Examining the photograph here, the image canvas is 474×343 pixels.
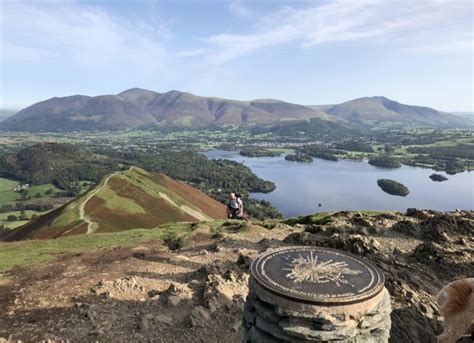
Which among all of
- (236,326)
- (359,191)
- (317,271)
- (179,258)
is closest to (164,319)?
(236,326)

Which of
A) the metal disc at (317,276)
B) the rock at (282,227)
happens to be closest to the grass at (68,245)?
the rock at (282,227)

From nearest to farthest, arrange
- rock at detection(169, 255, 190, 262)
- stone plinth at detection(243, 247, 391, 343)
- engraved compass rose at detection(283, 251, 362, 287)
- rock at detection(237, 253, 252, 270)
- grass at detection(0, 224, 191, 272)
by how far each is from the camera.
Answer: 1. stone plinth at detection(243, 247, 391, 343)
2. engraved compass rose at detection(283, 251, 362, 287)
3. rock at detection(237, 253, 252, 270)
4. rock at detection(169, 255, 190, 262)
5. grass at detection(0, 224, 191, 272)

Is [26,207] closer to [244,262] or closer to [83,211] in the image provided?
[83,211]

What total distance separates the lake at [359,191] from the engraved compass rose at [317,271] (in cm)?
10894

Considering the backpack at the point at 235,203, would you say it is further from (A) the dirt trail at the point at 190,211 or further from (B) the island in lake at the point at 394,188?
(B) the island in lake at the point at 394,188

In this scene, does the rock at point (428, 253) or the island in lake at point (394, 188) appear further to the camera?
the island in lake at point (394, 188)

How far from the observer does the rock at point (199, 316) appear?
563 inches

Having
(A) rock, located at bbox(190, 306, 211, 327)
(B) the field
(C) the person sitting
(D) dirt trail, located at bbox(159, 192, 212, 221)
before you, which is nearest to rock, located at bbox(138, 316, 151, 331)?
(A) rock, located at bbox(190, 306, 211, 327)

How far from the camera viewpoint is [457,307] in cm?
1121

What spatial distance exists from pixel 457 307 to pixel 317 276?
538 cm

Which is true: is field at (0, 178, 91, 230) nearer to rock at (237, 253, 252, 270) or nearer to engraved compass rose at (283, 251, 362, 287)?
rock at (237, 253, 252, 270)

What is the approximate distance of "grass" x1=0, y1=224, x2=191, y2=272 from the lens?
2109cm

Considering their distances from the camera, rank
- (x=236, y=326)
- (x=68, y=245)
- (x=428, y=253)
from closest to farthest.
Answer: (x=236, y=326) < (x=428, y=253) < (x=68, y=245)

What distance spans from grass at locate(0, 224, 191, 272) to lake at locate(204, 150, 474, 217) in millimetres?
95059
